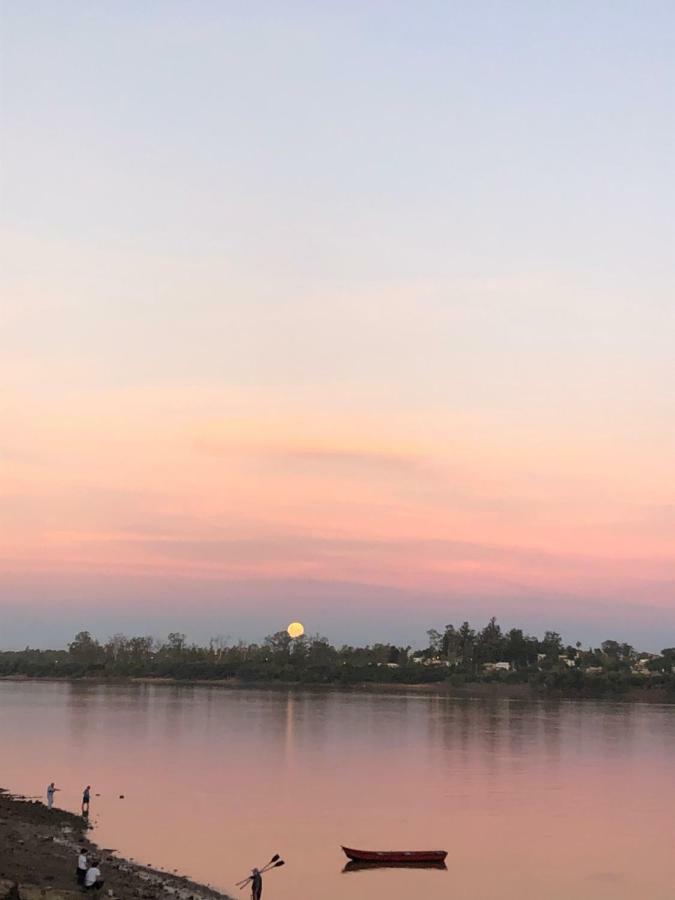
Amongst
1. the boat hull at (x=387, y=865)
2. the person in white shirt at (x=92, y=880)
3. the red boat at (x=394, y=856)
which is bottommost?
the boat hull at (x=387, y=865)

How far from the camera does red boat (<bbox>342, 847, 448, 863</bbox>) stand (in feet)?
129

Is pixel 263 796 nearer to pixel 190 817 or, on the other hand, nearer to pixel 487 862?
pixel 190 817

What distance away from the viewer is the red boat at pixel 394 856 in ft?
129

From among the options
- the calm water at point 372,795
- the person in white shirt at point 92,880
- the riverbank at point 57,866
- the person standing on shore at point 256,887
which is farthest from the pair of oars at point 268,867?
the person in white shirt at point 92,880

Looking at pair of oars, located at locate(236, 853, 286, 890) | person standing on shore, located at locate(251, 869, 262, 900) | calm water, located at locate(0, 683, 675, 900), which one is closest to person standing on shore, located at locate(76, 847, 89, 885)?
person standing on shore, located at locate(251, 869, 262, 900)

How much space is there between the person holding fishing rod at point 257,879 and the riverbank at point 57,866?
4.91 feet

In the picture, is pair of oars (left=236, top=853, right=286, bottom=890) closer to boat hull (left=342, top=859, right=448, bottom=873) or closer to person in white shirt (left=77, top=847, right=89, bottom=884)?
boat hull (left=342, top=859, right=448, bottom=873)

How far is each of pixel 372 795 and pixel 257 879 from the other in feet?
88.4

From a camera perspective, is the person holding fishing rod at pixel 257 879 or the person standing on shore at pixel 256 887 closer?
the person standing on shore at pixel 256 887

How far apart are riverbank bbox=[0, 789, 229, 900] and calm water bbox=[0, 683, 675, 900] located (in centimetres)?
186

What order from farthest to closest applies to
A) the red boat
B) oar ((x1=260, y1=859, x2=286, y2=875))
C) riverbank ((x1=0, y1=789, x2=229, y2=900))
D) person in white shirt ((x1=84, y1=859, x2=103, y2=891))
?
the red boat
oar ((x1=260, y1=859, x2=286, y2=875))
person in white shirt ((x1=84, y1=859, x2=103, y2=891))
riverbank ((x1=0, y1=789, x2=229, y2=900))

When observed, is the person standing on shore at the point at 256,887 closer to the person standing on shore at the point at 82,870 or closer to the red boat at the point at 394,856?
the person standing on shore at the point at 82,870

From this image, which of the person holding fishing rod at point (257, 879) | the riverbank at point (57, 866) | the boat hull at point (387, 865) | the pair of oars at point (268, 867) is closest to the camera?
the riverbank at point (57, 866)

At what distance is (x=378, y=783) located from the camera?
61.7 m
